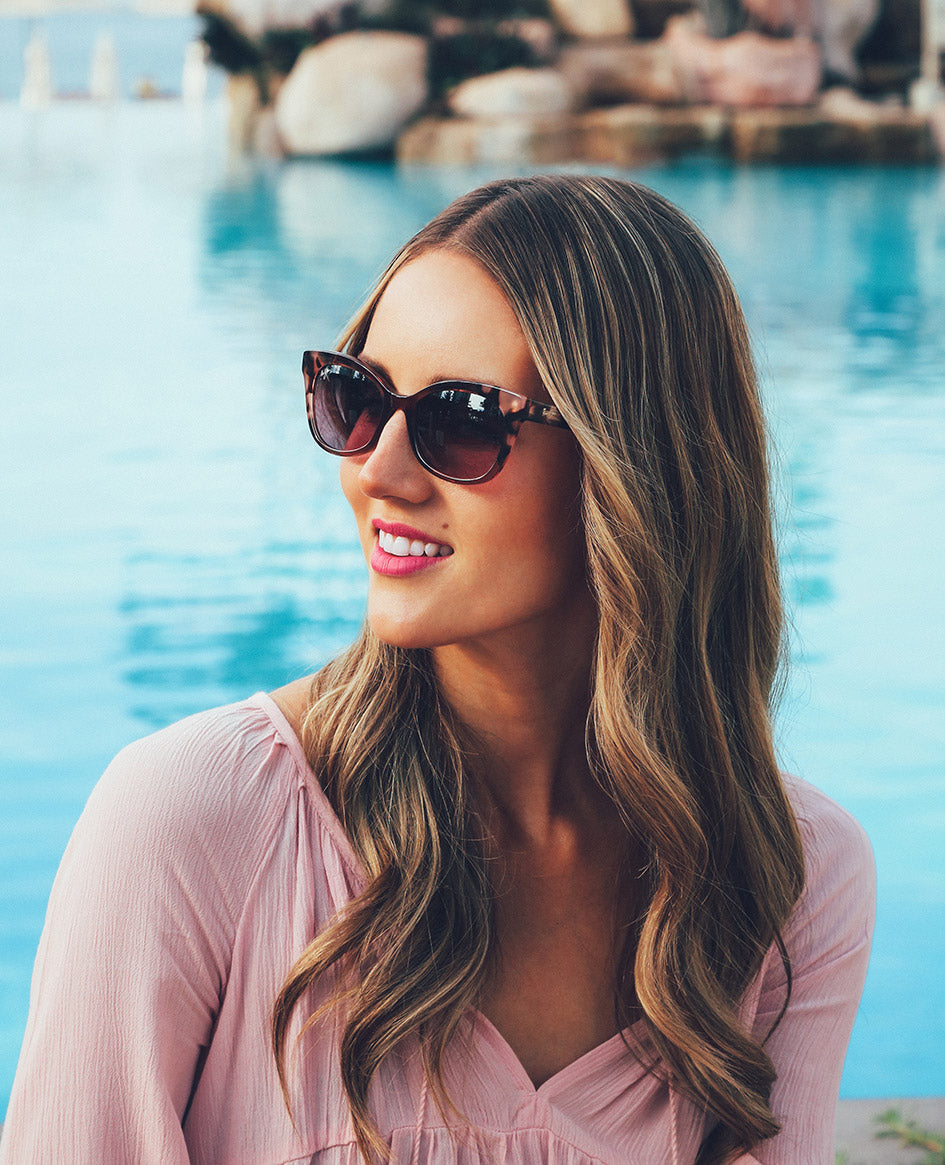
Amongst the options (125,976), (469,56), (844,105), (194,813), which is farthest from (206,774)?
(469,56)

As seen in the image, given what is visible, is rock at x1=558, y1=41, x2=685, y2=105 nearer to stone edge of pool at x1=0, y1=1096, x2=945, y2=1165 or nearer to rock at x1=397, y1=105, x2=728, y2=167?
rock at x1=397, y1=105, x2=728, y2=167

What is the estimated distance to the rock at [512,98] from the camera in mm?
20125

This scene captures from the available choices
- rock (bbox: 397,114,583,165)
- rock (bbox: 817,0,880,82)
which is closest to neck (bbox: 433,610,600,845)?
rock (bbox: 397,114,583,165)

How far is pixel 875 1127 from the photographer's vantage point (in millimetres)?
2445

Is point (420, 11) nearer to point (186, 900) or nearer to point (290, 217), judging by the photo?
point (290, 217)

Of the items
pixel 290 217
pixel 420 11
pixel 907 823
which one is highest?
pixel 420 11

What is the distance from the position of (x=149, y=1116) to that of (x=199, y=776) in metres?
0.27

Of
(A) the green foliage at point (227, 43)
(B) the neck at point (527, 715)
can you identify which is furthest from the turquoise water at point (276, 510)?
(A) the green foliage at point (227, 43)

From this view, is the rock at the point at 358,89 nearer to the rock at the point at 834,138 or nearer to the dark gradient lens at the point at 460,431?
the rock at the point at 834,138

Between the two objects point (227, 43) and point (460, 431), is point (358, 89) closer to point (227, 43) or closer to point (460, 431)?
point (227, 43)

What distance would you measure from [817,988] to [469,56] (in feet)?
69.8

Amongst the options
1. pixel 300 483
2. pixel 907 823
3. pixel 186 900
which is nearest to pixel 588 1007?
pixel 186 900

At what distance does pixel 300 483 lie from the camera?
8.64m

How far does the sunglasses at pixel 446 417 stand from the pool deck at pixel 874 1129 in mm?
1694
